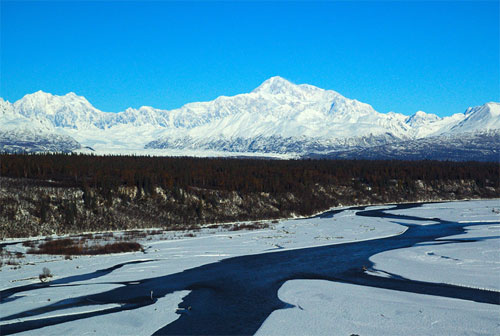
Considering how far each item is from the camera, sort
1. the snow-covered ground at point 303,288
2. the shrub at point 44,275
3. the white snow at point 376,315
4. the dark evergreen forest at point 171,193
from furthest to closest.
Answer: the dark evergreen forest at point 171,193 → the shrub at point 44,275 → the snow-covered ground at point 303,288 → the white snow at point 376,315

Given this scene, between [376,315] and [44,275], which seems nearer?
[376,315]

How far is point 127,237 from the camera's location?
209 feet

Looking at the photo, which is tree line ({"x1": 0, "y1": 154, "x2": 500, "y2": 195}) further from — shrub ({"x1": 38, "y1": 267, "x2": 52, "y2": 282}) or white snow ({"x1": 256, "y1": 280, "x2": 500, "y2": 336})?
white snow ({"x1": 256, "y1": 280, "x2": 500, "y2": 336})

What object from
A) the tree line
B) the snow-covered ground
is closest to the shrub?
the snow-covered ground

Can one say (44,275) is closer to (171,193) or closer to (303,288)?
(303,288)

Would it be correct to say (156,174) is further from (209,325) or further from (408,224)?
(209,325)

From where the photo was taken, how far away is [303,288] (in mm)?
33656

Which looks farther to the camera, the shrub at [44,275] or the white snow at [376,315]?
the shrub at [44,275]

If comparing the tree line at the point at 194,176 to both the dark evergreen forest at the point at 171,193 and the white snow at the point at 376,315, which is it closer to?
the dark evergreen forest at the point at 171,193

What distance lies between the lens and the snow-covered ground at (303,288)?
25000 mm

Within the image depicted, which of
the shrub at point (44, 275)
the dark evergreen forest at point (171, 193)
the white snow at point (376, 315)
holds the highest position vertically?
the dark evergreen forest at point (171, 193)

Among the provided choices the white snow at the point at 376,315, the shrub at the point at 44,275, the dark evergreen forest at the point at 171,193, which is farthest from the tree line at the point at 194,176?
the white snow at the point at 376,315

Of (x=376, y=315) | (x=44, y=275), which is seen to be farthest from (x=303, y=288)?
(x=44, y=275)

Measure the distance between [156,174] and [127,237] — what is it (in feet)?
120
